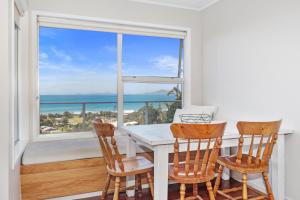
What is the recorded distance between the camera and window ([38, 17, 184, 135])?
3.02 meters

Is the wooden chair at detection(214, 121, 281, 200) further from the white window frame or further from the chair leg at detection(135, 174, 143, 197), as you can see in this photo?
the white window frame

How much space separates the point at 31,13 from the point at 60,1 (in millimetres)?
347

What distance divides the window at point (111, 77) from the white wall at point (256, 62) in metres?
0.55

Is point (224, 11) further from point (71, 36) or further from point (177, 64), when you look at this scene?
point (71, 36)

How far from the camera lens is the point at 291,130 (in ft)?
6.75

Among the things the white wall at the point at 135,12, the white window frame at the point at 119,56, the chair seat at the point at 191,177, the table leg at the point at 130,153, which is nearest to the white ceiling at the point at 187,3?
the white wall at the point at 135,12

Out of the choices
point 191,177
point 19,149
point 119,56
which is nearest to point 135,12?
point 119,56

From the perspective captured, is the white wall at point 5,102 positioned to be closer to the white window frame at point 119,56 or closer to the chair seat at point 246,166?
the white window frame at point 119,56

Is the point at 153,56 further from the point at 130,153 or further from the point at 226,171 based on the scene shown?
the point at 226,171

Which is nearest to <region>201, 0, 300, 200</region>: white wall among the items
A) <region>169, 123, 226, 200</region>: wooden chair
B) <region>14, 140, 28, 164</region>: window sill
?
<region>169, 123, 226, 200</region>: wooden chair

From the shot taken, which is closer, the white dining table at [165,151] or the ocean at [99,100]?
the white dining table at [165,151]

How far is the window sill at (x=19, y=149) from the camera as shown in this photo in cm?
188

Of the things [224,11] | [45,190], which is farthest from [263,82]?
[45,190]

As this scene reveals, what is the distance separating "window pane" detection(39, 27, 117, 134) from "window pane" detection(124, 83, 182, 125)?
209 mm
